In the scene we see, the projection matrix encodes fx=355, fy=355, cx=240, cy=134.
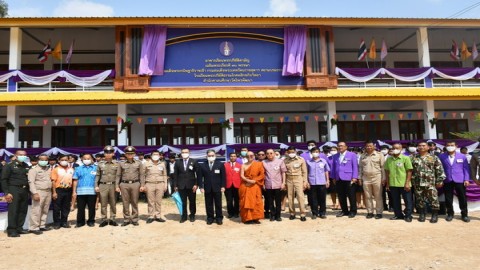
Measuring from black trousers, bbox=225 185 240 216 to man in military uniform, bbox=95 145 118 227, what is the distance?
2.39 m

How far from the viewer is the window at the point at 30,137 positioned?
51.7ft

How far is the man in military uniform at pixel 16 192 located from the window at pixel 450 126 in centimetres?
1676

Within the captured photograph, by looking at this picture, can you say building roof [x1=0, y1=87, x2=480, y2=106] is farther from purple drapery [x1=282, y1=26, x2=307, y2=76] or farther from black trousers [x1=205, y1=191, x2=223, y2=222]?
black trousers [x1=205, y1=191, x2=223, y2=222]

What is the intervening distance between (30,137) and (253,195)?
12.9 m

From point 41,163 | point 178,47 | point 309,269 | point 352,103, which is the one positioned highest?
point 178,47

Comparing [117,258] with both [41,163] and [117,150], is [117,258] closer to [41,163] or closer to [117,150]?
[41,163]

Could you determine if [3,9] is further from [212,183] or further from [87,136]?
[212,183]

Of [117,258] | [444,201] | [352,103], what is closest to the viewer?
[117,258]

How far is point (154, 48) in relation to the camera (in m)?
13.9

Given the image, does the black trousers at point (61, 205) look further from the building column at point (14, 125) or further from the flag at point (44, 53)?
the flag at point (44, 53)

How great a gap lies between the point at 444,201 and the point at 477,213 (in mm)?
957

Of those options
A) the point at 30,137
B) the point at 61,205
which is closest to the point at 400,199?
the point at 61,205

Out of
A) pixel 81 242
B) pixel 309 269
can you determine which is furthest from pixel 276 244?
pixel 81 242

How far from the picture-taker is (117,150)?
11.8m
